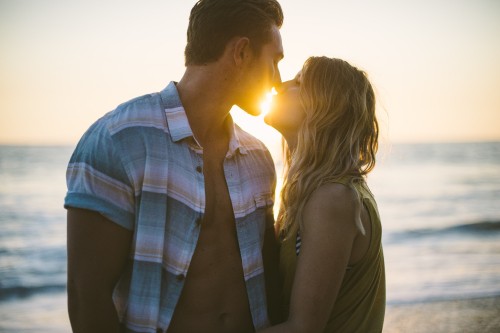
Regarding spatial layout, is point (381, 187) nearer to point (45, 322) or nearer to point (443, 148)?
point (45, 322)

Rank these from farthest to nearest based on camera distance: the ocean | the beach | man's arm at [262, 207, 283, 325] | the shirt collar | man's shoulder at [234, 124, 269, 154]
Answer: the ocean → the beach → man's shoulder at [234, 124, 269, 154] → man's arm at [262, 207, 283, 325] → the shirt collar

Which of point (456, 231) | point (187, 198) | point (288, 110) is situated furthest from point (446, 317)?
point (456, 231)

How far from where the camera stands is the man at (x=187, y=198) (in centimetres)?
232

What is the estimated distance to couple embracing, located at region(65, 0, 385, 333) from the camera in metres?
2.36

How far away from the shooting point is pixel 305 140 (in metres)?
2.93

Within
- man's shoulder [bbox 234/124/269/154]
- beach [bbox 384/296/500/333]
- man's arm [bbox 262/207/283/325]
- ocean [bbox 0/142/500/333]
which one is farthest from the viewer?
ocean [bbox 0/142/500/333]

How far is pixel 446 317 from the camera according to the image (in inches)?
283

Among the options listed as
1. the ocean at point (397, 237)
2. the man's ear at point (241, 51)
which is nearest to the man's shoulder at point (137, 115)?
the man's ear at point (241, 51)

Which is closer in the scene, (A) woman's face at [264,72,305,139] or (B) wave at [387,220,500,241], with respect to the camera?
(A) woman's face at [264,72,305,139]

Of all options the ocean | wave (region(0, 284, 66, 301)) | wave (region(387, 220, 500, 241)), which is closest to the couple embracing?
the ocean

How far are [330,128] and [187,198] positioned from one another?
0.90m

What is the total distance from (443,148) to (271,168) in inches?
1751

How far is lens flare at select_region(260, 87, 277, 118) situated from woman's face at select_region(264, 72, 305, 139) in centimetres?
2

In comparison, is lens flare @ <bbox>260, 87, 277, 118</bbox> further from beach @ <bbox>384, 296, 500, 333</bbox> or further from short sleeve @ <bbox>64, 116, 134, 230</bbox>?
beach @ <bbox>384, 296, 500, 333</bbox>
